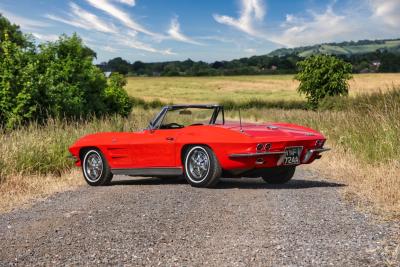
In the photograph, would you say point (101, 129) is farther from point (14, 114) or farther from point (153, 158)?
point (153, 158)

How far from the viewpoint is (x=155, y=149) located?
955cm

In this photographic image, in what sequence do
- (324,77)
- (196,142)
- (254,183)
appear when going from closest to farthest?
(196,142) → (254,183) → (324,77)

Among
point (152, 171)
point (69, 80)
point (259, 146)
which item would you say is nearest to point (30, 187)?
point (152, 171)

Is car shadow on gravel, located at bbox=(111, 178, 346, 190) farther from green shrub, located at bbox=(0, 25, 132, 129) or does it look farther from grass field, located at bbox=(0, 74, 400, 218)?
green shrub, located at bbox=(0, 25, 132, 129)

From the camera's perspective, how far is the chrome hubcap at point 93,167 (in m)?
10.4

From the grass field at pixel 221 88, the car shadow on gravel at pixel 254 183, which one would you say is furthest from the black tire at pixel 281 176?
the grass field at pixel 221 88

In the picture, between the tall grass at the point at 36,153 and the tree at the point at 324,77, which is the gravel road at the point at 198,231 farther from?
the tree at the point at 324,77

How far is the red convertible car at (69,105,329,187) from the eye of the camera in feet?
27.8

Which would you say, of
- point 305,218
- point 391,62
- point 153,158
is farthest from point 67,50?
point 391,62

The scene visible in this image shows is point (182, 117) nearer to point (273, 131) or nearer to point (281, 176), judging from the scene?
point (273, 131)

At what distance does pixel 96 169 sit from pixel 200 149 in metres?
2.50

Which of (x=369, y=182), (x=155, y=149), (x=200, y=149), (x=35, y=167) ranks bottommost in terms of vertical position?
(x=35, y=167)

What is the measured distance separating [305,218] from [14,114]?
17.4 m

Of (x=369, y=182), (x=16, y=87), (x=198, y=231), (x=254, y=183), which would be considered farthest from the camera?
(x=16, y=87)
